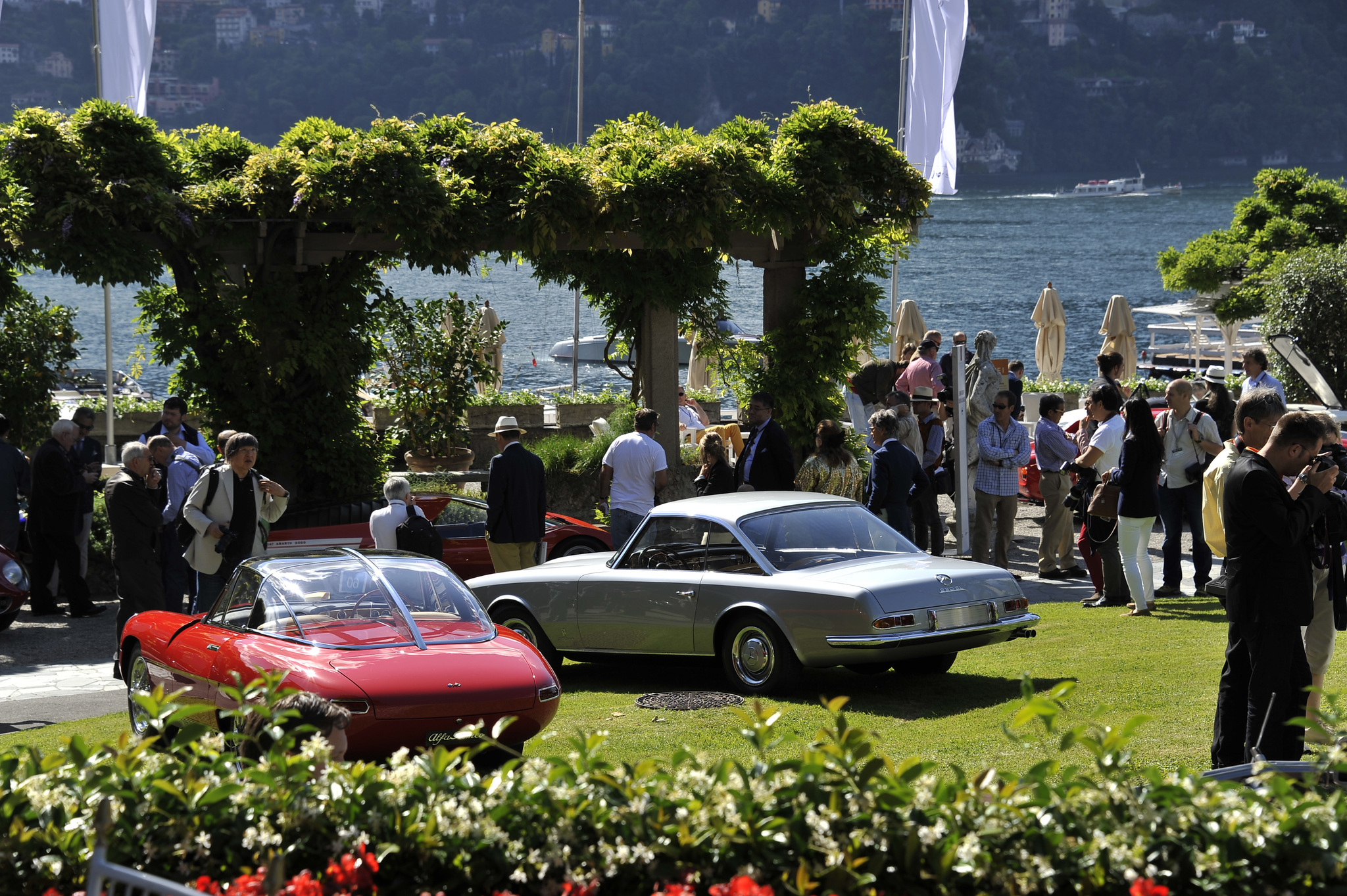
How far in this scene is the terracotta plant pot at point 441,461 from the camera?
64.1ft

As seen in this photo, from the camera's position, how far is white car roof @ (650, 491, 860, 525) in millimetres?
9461

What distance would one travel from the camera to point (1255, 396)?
645 centimetres

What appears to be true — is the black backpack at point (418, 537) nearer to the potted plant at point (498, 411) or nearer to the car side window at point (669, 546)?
the car side window at point (669, 546)

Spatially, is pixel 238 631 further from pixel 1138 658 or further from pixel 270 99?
pixel 270 99

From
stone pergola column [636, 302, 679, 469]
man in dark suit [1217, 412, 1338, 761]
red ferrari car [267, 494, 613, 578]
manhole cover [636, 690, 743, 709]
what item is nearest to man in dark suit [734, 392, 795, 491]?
red ferrari car [267, 494, 613, 578]

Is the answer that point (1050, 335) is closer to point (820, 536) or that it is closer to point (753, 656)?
point (820, 536)

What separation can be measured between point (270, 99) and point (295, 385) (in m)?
180

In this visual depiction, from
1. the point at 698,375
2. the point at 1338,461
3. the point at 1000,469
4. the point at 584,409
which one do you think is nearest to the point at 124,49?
the point at 584,409

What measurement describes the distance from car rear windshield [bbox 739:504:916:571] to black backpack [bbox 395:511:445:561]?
326 cm

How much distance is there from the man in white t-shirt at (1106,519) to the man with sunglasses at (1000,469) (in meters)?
1.32

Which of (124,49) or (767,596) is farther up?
(124,49)

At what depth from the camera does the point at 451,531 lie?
14.3m

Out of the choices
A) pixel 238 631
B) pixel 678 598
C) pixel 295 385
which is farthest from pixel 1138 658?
pixel 295 385

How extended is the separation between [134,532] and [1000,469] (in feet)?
27.0
